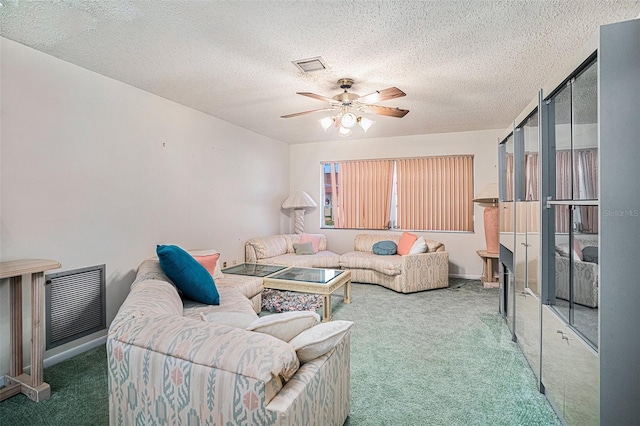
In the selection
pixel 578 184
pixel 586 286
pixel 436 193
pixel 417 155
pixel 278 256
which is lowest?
pixel 278 256

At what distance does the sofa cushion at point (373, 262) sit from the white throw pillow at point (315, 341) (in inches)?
133

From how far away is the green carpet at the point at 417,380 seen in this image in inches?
75.7

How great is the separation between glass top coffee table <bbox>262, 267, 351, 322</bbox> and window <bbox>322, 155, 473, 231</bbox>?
2.39 meters

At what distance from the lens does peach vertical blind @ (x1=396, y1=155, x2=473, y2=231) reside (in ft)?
18.5

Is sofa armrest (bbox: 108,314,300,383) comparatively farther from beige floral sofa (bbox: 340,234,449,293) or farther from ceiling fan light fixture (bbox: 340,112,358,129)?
beige floral sofa (bbox: 340,234,449,293)

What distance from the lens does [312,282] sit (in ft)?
11.5

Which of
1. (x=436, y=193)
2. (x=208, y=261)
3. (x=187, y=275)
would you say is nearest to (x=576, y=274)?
(x=187, y=275)

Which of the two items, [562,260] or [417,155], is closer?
[562,260]

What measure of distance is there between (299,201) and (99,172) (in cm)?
345

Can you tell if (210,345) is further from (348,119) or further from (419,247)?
(419,247)

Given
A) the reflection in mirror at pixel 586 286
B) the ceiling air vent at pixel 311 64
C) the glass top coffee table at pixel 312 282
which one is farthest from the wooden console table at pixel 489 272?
the ceiling air vent at pixel 311 64

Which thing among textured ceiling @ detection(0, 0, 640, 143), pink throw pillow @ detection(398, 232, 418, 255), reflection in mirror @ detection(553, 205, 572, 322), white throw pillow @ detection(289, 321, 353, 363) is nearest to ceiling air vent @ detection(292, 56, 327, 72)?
textured ceiling @ detection(0, 0, 640, 143)

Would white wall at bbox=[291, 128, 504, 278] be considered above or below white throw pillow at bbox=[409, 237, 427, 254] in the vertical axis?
above

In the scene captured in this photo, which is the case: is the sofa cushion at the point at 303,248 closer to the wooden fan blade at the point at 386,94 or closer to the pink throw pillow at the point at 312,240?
the pink throw pillow at the point at 312,240
